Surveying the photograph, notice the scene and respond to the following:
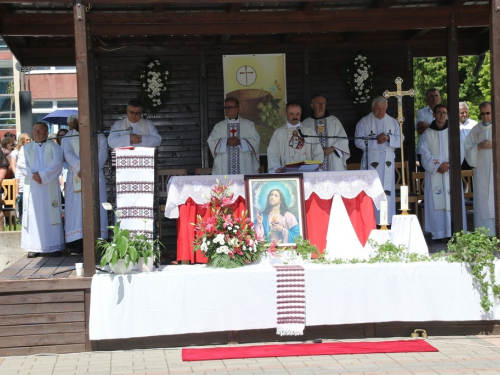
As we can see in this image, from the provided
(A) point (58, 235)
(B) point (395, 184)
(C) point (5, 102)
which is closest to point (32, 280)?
(A) point (58, 235)

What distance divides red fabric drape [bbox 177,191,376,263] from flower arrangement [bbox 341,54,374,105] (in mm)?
3767

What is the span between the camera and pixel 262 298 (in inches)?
333

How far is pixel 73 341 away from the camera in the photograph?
850cm

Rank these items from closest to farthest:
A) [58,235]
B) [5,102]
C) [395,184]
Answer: [58,235]
[395,184]
[5,102]

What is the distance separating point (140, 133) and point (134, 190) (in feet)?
11.6

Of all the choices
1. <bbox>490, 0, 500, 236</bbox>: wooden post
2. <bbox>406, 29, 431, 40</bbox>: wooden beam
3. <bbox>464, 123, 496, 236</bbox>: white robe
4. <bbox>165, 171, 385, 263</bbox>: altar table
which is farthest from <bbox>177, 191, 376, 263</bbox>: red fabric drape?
<bbox>406, 29, 431, 40</bbox>: wooden beam

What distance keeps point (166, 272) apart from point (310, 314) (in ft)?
4.87

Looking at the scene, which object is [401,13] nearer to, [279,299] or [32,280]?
[279,299]

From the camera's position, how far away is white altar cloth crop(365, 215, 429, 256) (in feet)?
29.9

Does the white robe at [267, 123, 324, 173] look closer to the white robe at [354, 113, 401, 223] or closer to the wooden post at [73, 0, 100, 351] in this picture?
the white robe at [354, 113, 401, 223]

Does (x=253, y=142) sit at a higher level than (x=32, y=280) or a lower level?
higher

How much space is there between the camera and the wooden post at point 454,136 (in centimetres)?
1031

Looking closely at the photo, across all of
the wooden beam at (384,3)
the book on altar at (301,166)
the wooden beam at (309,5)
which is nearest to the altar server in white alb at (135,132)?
the book on altar at (301,166)

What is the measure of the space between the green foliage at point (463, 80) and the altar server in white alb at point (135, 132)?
17574 millimetres
